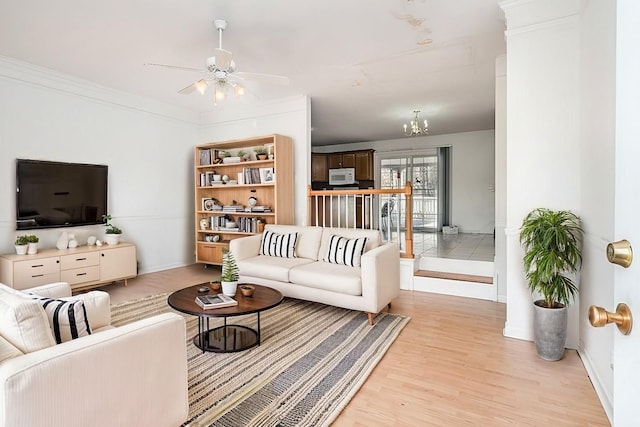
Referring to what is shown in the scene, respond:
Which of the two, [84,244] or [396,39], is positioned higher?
[396,39]

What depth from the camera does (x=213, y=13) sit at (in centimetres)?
285

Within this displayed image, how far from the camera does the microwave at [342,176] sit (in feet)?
28.6

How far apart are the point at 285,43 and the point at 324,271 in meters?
2.32

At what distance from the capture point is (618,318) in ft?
2.04

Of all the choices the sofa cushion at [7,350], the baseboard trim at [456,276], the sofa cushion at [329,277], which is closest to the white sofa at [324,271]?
the sofa cushion at [329,277]

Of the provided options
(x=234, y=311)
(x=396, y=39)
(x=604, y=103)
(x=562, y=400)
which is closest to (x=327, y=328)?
(x=234, y=311)

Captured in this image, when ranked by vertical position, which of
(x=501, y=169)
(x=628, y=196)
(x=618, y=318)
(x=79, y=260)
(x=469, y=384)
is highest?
(x=501, y=169)

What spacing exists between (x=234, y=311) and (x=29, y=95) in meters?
3.86

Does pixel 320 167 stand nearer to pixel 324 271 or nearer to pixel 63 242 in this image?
pixel 324 271

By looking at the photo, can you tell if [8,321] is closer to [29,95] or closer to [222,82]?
[222,82]

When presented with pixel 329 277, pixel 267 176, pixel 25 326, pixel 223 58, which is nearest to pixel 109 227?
pixel 267 176

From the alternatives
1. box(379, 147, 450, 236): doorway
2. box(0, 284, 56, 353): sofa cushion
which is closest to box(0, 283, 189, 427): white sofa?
box(0, 284, 56, 353): sofa cushion

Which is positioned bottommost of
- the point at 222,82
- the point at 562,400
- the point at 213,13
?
the point at 562,400

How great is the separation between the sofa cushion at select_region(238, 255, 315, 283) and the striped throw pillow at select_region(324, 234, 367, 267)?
314 millimetres
